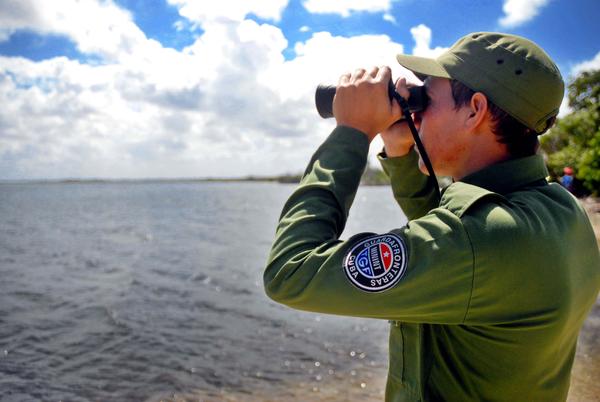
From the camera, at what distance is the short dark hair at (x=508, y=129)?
1354mm

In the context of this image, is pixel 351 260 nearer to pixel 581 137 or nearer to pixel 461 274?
pixel 461 274

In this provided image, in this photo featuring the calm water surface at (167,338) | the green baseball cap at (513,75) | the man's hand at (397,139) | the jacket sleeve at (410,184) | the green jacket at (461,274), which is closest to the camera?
the green jacket at (461,274)

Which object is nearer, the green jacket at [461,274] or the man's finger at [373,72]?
the green jacket at [461,274]

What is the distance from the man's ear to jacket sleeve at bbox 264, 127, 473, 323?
31 centimetres

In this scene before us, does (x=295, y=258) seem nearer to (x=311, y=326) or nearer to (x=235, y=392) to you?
(x=235, y=392)

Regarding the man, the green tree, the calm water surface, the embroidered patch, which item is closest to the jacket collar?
the man

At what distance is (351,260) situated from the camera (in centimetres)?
119

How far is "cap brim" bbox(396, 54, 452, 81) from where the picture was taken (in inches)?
55.5

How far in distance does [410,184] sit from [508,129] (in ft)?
1.72

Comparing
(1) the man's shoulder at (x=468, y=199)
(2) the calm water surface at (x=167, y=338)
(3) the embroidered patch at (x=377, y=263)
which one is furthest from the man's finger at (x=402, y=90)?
(2) the calm water surface at (x=167, y=338)

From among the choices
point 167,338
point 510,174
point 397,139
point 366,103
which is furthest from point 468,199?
point 167,338

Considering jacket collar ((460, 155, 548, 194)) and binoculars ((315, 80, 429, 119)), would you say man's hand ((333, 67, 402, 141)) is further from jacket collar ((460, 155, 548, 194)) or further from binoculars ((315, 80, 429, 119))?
jacket collar ((460, 155, 548, 194))

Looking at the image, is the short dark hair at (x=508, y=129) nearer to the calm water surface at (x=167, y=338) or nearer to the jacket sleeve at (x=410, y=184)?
the jacket sleeve at (x=410, y=184)

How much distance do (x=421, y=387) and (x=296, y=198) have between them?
0.60 meters
